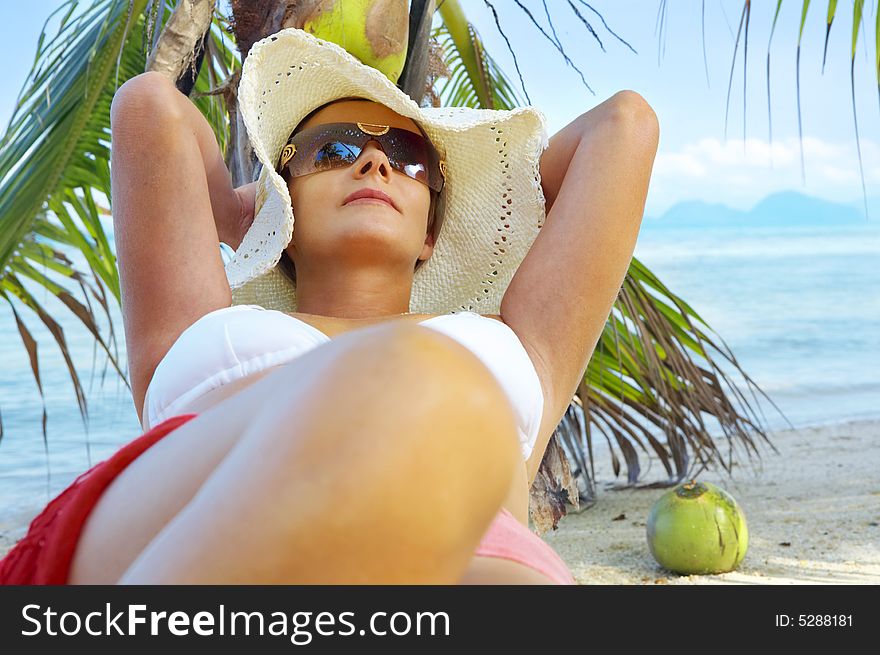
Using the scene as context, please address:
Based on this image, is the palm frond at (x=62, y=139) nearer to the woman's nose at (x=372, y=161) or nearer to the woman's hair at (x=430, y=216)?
the woman's hair at (x=430, y=216)

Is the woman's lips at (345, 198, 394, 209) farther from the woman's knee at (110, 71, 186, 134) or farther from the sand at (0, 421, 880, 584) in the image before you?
the sand at (0, 421, 880, 584)

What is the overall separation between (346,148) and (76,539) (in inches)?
37.2

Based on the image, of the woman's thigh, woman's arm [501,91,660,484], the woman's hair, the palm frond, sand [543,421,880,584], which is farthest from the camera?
sand [543,421,880,584]

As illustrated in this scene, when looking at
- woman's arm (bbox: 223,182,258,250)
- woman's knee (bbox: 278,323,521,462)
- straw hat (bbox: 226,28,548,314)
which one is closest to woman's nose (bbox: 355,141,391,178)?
straw hat (bbox: 226,28,548,314)

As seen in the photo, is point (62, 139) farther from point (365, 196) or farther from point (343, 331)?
point (343, 331)

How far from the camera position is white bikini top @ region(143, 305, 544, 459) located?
138cm

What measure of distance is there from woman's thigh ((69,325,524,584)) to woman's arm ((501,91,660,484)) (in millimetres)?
684

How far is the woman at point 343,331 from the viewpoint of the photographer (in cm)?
75

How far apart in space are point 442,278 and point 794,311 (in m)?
15.6

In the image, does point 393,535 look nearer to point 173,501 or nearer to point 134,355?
point 173,501

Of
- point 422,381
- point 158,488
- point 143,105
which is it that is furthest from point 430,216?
point 422,381

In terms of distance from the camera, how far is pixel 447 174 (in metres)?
1.94

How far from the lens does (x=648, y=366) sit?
293 centimetres

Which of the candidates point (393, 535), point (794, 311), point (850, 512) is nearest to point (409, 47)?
point (393, 535)
